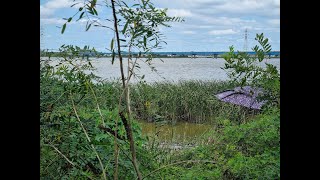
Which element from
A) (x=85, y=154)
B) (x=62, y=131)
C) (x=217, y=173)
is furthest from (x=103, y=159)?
(x=217, y=173)

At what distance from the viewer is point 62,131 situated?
1.23 meters

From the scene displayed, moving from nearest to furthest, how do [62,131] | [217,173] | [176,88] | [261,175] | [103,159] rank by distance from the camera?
[62,131] → [103,159] → [261,175] → [217,173] → [176,88]

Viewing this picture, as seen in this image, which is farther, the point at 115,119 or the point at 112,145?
the point at 115,119

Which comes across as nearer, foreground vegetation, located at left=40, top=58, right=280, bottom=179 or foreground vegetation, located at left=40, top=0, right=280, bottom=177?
foreground vegetation, located at left=40, top=0, right=280, bottom=177

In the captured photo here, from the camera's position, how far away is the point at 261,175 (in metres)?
1.79

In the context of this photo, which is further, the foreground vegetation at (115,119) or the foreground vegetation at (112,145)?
the foreground vegetation at (112,145)

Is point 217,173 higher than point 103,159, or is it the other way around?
point 103,159
